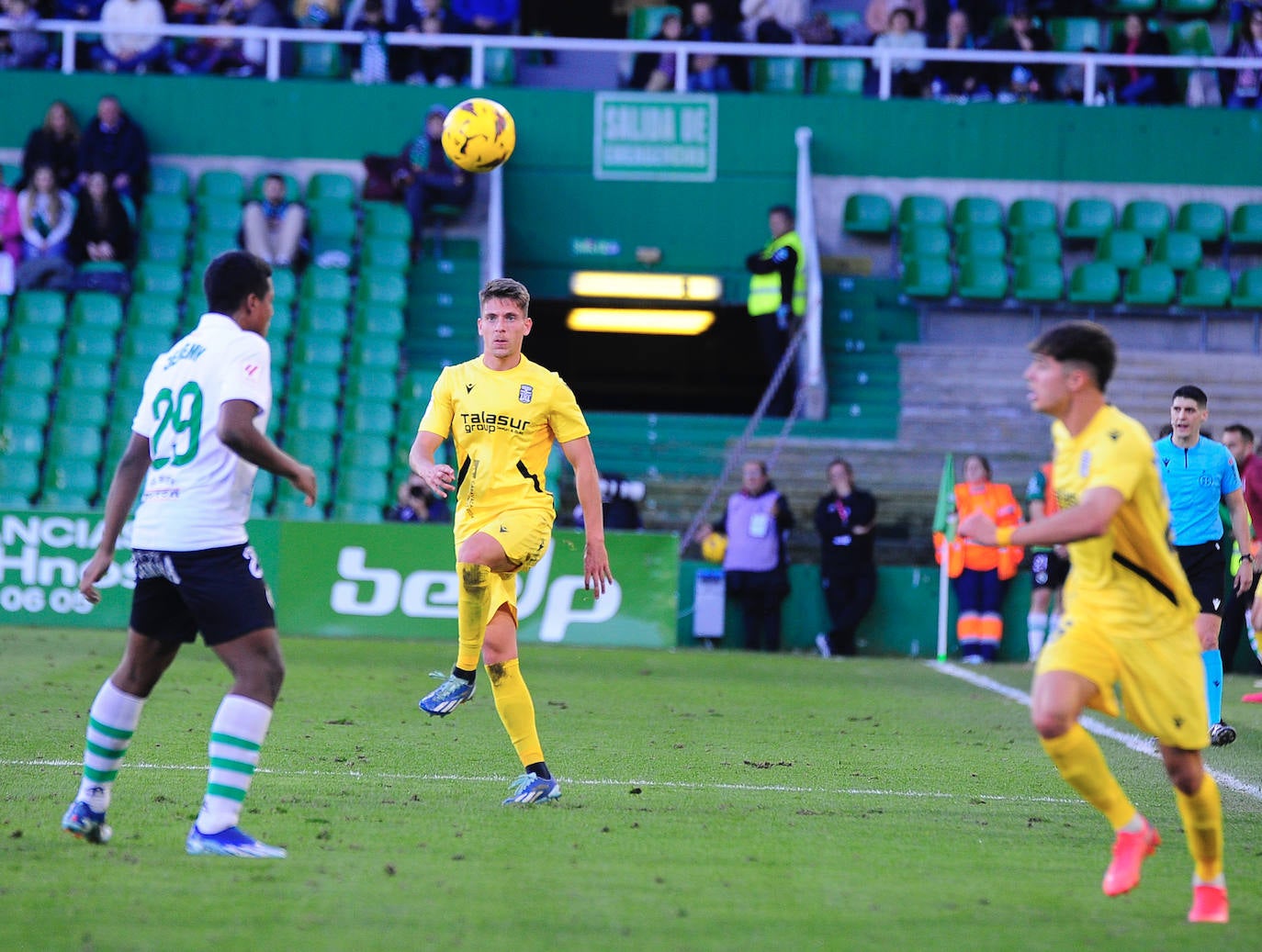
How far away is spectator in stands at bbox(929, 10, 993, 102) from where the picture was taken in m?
21.8

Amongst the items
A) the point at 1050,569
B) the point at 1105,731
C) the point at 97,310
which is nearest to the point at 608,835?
the point at 1105,731

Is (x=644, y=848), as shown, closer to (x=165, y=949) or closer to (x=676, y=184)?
(x=165, y=949)

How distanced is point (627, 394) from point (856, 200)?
5.88 m

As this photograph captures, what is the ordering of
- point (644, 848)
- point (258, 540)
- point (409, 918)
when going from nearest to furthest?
point (409, 918)
point (644, 848)
point (258, 540)

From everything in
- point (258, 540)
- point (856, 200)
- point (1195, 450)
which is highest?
point (856, 200)

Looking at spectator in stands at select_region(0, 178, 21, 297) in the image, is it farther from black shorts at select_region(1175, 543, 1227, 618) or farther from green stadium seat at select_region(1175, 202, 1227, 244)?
black shorts at select_region(1175, 543, 1227, 618)

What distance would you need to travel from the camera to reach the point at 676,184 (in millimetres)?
21969

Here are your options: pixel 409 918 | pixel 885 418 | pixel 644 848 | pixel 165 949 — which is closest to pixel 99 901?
pixel 165 949

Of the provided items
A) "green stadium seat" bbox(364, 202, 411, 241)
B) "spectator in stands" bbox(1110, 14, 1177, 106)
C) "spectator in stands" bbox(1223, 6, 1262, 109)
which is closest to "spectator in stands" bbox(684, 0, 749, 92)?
"green stadium seat" bbox(364, 202, 411, 241)

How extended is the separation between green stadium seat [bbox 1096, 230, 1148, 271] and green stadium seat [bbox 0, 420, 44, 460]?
42.4ft

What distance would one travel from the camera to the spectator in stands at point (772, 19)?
2203 centimetres

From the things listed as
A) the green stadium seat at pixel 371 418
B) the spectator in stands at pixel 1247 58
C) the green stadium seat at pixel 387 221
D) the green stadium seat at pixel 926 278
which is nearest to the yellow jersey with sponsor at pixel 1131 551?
the green stadium seat at pixel 371 418

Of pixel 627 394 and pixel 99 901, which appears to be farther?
pixel 627 394

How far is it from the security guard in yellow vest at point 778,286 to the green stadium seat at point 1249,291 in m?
5.68
